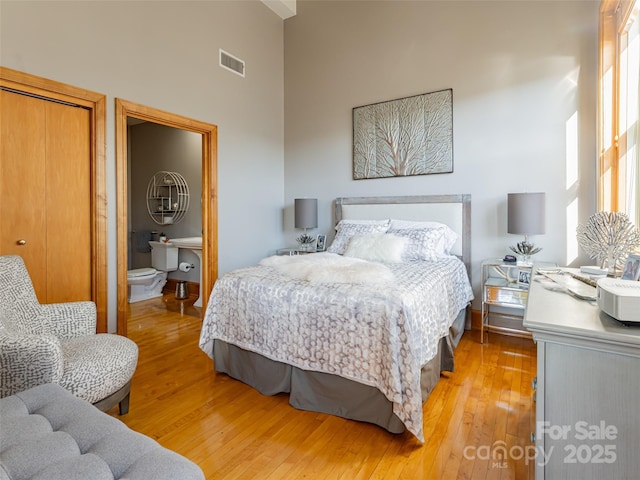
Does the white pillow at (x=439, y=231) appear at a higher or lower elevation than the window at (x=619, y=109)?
lower

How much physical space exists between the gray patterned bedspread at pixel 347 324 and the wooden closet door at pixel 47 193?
1199 mm

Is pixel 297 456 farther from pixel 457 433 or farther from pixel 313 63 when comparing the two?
pixel 313 63

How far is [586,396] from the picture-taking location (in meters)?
0.99

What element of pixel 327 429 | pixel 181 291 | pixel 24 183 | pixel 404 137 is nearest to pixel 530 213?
pixel 404 137

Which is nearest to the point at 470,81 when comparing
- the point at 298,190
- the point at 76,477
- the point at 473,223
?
the point at 473,223

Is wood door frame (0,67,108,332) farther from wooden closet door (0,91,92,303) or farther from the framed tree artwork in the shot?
the framed tree artwork

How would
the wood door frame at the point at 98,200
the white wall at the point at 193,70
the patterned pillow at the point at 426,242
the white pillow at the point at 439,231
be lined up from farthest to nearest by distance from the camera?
the white pillow at the point at 439,231 → the patterned pillow at the point at 426,242 → the wood door frame at the point at 98,200 → the white wall at the point at 193,70

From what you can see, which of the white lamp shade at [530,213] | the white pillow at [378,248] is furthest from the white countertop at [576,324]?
the white lamp shade at [530,213]

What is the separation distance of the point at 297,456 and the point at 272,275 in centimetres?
114

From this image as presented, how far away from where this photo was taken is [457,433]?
1.85 meters

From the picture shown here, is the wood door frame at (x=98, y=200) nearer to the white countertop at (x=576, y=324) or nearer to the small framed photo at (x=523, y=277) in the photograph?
the white countertop at (x=576, y=324)

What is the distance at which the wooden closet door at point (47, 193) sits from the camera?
2324mm

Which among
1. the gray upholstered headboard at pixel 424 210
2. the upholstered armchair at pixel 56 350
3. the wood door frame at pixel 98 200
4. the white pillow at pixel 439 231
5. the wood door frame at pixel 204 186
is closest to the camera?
the upholstered armchair at pixel 56 350

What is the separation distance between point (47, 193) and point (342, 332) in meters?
2.37
